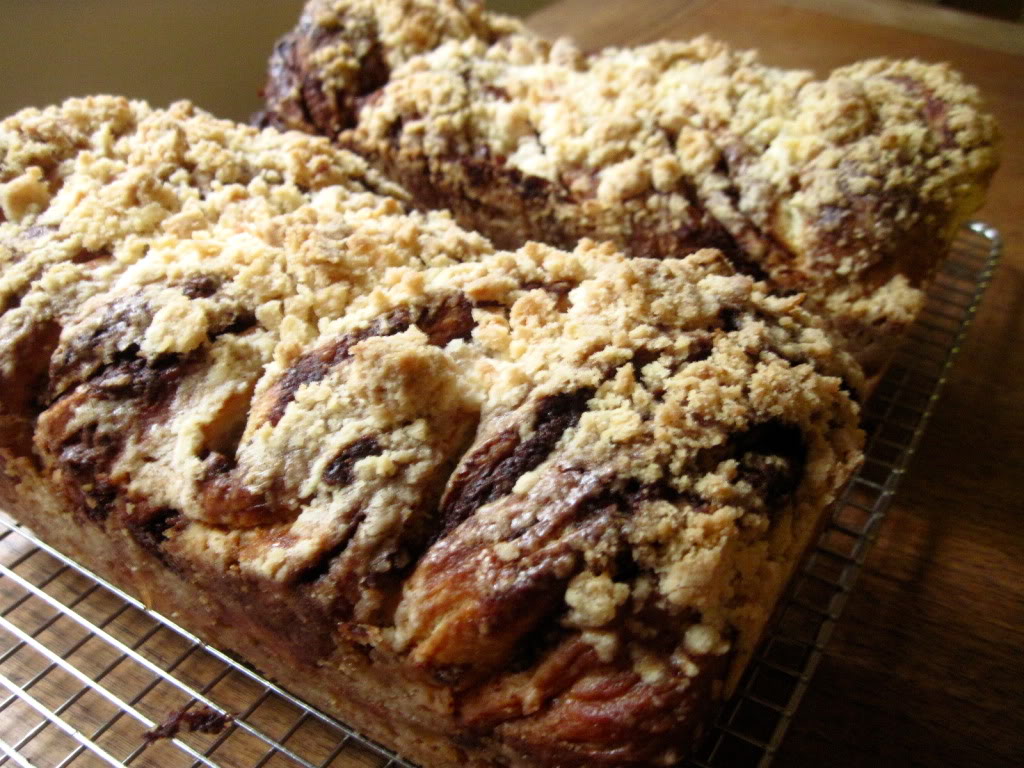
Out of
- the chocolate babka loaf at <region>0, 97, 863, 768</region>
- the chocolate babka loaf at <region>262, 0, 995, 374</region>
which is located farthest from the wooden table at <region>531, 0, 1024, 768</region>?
the chocolate babka loaf at <region>0, 97, 863, 768</region>

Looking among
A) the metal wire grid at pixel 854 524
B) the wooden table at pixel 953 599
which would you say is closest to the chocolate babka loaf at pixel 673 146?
the metal wire grid at pixel 854 524

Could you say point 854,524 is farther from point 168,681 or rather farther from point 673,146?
point 168,681

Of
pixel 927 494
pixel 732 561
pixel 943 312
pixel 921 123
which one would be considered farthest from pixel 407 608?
pixel 943 312

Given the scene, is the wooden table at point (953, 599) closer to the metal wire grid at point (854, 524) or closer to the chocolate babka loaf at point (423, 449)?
the metal wire grid at point (854, 524)

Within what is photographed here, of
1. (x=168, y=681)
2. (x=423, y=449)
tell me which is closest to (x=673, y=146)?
(x=423, y=449)

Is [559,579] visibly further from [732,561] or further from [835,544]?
[835,544]

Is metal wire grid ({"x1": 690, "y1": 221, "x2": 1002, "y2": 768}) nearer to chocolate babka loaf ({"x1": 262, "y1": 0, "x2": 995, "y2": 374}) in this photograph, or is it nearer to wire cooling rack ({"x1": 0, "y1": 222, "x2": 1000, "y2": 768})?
wire cooling rack ({"x1": 0, "y1": 222, "x2": 1000, "y2": 768})
